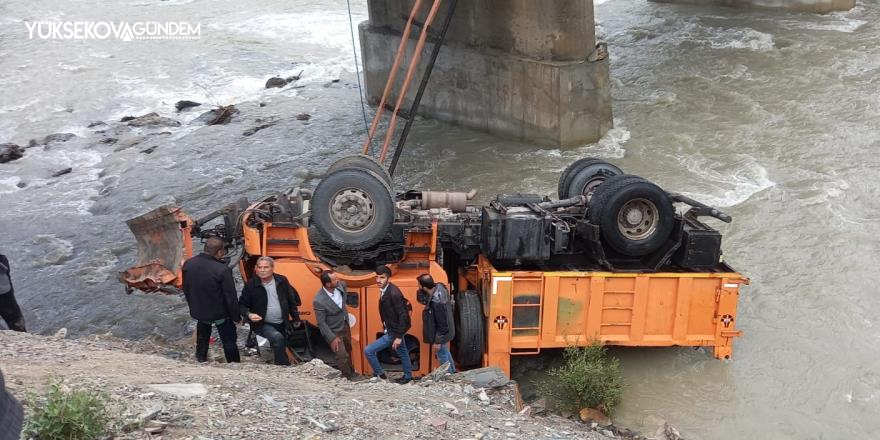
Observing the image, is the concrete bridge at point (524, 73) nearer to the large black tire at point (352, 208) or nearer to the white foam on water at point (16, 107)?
the large black tire at point (352, 208)

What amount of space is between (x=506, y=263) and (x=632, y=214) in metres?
1.38

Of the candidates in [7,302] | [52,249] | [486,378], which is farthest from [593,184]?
[52,249]

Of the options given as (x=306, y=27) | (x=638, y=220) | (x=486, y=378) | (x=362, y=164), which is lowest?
(x=486, y=378)

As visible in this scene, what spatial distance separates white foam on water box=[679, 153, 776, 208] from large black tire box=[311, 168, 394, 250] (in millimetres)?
7528

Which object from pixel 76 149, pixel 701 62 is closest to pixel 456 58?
pixel 701 62

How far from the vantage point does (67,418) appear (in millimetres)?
3717

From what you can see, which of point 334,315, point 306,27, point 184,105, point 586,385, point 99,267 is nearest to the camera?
point 334,315

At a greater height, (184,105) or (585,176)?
(585,176)

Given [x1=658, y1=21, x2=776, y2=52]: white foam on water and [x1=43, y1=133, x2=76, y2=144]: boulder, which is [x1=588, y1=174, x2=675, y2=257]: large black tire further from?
[x1=43, y1=133, x2=76, y2=144]: boulder

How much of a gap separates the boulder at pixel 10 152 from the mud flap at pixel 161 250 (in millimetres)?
11831

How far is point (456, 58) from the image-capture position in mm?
17094

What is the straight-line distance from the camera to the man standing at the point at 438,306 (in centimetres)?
675

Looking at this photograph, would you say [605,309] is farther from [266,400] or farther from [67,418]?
[67,418]

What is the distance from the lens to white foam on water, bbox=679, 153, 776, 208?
12891mm
